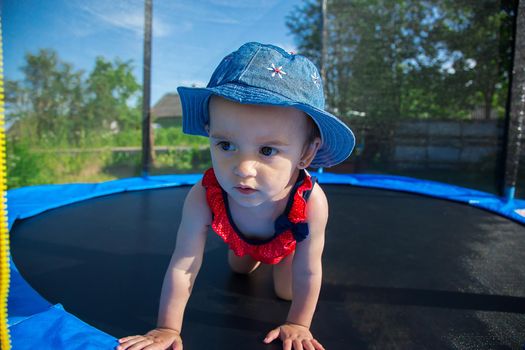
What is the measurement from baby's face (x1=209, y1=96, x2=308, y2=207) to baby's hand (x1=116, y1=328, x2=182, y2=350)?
306 mm

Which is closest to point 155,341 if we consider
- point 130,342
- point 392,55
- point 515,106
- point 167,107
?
point 130,342

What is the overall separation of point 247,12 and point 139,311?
8.80ft

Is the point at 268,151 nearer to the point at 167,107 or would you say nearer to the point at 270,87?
the point at 270,87

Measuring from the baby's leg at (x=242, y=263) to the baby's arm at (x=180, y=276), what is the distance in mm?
291

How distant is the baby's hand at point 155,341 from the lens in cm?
70

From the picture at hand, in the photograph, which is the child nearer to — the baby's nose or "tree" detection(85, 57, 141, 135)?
the baby's nose

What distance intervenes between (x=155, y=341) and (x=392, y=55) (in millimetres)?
3208

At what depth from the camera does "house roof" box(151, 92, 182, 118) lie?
314 cm

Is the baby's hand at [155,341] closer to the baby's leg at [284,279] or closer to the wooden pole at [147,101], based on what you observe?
the baby's leg at [284,279]

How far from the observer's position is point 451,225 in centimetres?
175

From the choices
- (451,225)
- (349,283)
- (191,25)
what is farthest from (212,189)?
(191,25)

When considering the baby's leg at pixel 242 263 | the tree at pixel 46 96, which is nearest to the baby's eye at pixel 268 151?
the baby's leg at pixel 242 263

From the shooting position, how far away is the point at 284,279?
96cm

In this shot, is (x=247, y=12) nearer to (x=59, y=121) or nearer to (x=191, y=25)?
(x=191, y=25)
